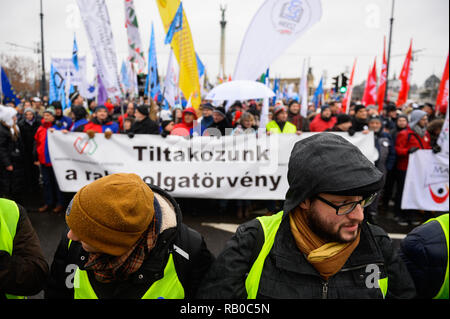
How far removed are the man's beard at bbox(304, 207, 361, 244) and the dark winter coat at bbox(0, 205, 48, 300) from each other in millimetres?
1392

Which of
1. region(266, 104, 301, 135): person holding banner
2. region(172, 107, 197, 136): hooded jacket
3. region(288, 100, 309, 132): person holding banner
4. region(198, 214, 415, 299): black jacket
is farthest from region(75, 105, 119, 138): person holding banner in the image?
region(198, 214, 415, 299): black jacket

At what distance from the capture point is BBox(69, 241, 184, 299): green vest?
4.61 ft

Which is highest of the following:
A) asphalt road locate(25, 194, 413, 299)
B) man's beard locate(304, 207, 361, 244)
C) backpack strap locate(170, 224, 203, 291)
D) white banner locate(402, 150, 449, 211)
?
man's beard locate(304, 207, 361, 244)

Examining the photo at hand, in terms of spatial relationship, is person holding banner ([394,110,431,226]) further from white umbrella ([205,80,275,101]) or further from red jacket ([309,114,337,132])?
white umbrella ([205,80,275,101])

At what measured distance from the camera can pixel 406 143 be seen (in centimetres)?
521

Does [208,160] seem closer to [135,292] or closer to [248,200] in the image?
[248,200]

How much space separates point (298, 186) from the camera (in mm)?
1249

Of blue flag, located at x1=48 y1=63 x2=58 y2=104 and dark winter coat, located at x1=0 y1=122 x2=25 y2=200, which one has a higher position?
blue flag, located at x1=48 y1=63 x2=58 y2=104

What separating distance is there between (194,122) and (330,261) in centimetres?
469

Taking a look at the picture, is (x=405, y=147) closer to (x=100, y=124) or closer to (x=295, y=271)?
(x=295, y=271)

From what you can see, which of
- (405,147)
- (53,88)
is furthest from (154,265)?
(53,88)

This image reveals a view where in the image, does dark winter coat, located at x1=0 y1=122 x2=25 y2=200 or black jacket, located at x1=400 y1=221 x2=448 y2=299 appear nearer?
black jacket, located at x1=400 y1=221 x2=448 y2=299

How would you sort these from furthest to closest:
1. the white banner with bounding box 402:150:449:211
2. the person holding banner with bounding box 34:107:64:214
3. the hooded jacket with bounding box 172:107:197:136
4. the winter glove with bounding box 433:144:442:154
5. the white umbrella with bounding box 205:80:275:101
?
the hooded jacket with bounding box 172:107:197:136, the person holding banner with bounding box 34:107:64:214, the white umbrella with bounding box 205:80:275:101, the white banner with bounding box 402:150:449:211, the winter glove with bounding box 433:144:442:154

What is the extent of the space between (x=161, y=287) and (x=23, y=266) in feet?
2.39
